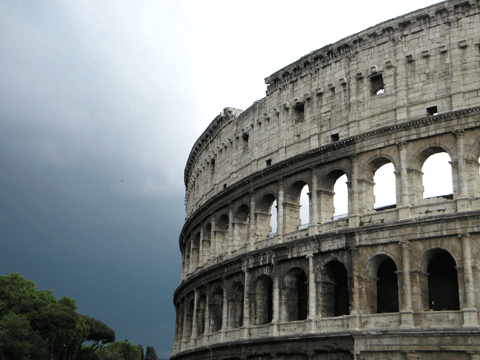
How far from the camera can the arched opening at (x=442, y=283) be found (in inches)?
866

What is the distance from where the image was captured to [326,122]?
2730 cm

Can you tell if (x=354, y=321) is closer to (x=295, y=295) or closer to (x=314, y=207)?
(x=295, y=295)

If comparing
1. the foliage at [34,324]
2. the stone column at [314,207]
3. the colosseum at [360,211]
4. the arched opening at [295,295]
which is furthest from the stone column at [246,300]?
the foliage at [34,324]

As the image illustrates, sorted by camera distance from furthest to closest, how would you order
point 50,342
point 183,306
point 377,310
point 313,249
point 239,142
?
point 50,342
point 183,306
point 239,142
point 313,249
point 377,310

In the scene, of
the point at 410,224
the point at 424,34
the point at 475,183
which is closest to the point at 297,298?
the point at 410,224

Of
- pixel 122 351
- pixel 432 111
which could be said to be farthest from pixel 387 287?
pixel 122 351

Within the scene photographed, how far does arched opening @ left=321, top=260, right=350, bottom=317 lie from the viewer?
981 inches

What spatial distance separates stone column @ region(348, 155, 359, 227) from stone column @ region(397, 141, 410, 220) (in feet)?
6.49

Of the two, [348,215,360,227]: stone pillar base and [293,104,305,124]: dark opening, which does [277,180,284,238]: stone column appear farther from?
[348,215,360,227]: stone pillar base

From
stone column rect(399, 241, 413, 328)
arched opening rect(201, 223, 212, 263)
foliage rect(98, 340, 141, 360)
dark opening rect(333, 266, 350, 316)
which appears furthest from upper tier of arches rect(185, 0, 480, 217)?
foliage rect(98, 340, 141, 360)

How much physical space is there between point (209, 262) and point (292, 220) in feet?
24.7

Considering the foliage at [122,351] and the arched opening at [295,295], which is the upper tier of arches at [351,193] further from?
the foliage at [122,351]

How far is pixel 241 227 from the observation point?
32.0 metres

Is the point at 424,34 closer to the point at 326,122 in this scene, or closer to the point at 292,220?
the point at 326,122
